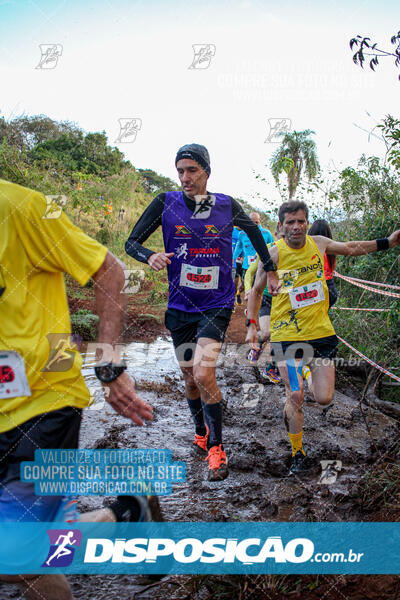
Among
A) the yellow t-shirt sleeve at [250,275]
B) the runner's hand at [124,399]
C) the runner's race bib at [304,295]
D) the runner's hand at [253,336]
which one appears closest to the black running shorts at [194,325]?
the runner's hand at [253,336]

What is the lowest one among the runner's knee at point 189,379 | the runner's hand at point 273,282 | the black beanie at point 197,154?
the runner's knee at point 189,379

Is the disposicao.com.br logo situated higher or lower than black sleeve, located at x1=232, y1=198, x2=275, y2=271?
lower

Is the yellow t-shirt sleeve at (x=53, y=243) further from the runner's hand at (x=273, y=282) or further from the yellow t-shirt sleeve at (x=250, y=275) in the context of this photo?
the yellow t-shirt sleeve at (x=250, y=275)

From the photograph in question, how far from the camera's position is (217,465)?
139 inches

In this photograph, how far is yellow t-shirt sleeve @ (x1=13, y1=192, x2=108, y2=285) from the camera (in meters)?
1.72

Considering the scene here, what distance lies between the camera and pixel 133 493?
7.17ft

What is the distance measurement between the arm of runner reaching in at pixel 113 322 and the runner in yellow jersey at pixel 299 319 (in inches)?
83.8

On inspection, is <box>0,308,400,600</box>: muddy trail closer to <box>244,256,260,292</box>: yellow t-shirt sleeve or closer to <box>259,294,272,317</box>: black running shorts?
<box>259,294,272,317</box>: black running shorts

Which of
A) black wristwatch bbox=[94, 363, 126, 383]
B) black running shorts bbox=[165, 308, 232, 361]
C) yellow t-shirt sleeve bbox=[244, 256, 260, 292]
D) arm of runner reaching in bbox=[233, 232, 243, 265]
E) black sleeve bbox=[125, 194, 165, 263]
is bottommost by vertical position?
black wristwatch bbox=[94, 363, 126, 383]

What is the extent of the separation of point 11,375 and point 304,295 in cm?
266

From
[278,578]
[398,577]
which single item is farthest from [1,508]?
[398,577]

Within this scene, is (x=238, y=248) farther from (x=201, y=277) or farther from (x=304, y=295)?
(x=201, y=277)

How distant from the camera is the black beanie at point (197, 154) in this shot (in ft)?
11.9

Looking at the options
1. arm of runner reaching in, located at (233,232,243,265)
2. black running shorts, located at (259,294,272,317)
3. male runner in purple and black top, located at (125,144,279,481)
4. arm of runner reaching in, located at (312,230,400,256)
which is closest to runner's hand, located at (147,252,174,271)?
male runner in purple and black top, located at (125,144,279,481)
